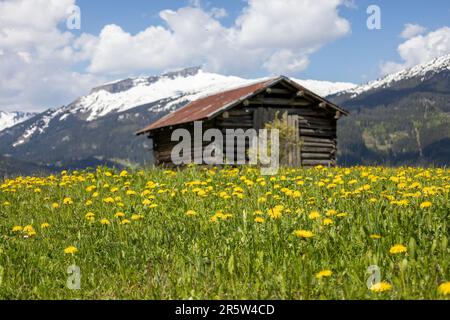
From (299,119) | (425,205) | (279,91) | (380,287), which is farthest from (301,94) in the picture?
(380,287)

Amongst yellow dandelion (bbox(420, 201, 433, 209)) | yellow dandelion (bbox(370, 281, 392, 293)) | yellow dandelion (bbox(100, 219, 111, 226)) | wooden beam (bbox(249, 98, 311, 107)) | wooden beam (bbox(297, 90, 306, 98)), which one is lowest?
yellow dandelion (bbox(370, 281, 392, 293))

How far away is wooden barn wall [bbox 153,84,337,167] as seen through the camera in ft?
73.9

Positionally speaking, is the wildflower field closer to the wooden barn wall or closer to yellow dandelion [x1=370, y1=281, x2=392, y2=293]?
yellow dandelion [x1=370, y1=281, x2=392, y2=293]

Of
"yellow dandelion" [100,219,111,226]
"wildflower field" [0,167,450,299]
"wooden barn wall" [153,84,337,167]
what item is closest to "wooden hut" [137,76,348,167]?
"wooden barn wall" [153,84,337,167]

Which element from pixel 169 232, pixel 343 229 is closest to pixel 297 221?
pixel 343 229

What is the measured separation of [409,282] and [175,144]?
78.5 feet

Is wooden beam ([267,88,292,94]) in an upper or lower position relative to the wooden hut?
upper

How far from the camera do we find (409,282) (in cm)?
324

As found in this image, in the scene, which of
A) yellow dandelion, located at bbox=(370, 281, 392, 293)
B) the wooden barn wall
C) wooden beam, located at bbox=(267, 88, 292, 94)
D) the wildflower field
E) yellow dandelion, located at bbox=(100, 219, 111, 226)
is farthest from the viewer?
wooden beam, located at bbox=(267, 88, 292, 94)

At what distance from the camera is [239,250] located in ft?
13.9

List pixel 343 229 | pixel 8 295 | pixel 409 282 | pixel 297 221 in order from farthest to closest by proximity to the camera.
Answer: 1. pixel 297 221
2. pixel 343 229
3. pixel 8 295
4. pixel 409 282

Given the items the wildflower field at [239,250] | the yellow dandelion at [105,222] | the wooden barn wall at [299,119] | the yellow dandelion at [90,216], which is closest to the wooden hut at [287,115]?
the wooden barn wall at [299,119]
